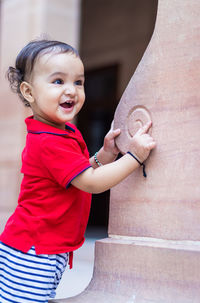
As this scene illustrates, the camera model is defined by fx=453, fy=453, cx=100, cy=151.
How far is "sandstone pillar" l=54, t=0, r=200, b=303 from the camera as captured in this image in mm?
1937

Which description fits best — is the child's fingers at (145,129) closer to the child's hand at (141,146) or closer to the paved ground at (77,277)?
the child's hand at (141,146)

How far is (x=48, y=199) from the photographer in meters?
1.97

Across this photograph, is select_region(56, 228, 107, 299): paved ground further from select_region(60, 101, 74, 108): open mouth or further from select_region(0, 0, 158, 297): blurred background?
select_region(60, 101, 74, 108): open mouth

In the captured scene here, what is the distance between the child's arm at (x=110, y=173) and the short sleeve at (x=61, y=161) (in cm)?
3

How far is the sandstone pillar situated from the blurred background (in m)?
2.14

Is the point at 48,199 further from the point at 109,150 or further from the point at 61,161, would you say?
the point at 109,150

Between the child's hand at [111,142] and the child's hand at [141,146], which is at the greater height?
the child's hand at [141,146]

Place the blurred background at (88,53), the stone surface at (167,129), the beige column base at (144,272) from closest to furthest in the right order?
the beige column base at (144,272) < the stone surface at (167,129) < the blurred background at (88,53)

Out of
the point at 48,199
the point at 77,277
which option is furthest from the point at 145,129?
the point at 77,277

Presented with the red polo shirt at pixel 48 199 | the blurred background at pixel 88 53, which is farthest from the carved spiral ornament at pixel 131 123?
the blurred background at pixel 88 53

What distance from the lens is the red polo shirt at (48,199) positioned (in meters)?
1.91

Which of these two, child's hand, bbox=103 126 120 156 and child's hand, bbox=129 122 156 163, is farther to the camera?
child's hand, bbox=103 126 120 156

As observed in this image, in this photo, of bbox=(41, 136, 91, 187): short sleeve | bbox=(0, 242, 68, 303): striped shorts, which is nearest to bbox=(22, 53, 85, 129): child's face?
bbox=(41, 136, 91, 187): short sleeve

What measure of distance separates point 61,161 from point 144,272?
0.62 metres
